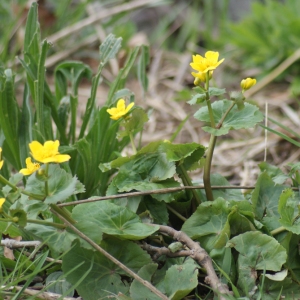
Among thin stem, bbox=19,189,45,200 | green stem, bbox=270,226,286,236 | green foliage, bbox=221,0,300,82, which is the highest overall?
thin stem, bbox=19,189,45,200

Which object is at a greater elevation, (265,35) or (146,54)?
(146,54)

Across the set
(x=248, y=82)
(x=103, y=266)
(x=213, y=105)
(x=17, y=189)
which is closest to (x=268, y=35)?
(x=213, y=105)

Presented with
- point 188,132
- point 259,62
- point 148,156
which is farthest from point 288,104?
point 148,156

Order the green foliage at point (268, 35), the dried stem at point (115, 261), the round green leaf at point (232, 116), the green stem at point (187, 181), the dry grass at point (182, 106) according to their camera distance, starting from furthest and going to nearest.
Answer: the green foliage at point (268, 35) → the dry grass at point (182, 106) → the green stem at point (187, 181) → the round green leaf at point (232, 116) → the dried stem at point (115, 261)

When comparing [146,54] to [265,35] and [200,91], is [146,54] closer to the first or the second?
[200,91]

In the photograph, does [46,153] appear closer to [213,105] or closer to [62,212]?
[62,212]

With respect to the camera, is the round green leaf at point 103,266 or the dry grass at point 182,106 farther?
the dry grass at point 182,106

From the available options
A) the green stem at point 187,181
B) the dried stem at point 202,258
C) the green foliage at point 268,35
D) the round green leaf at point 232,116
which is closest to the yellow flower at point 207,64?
the round green leaf at point 232,116

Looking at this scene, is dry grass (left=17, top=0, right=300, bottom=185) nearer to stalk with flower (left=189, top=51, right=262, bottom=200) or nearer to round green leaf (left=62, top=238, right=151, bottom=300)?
stalk with flower (left=189, top=51, right=262, bottom=200)

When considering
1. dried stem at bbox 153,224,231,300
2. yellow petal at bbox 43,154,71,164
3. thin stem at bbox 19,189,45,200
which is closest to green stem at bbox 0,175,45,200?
thin stem at bbox 19,189,45,200

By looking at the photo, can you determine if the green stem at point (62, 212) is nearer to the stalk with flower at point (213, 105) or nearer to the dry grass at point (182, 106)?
the stalk with flower at point (213, 105)

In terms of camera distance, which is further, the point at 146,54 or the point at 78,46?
the point at 78,46
